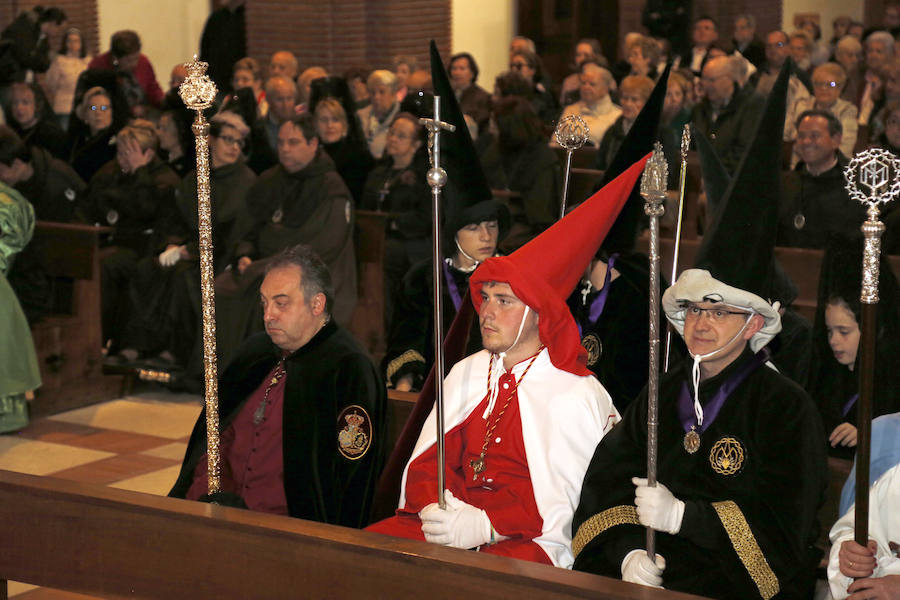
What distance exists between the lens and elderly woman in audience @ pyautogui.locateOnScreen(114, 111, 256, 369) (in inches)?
322

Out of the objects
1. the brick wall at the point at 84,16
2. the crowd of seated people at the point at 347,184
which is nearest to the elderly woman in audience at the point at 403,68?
the crowd of seated people at the point at 347,184

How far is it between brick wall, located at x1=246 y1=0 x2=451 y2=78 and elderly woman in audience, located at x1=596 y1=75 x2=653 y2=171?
525cm

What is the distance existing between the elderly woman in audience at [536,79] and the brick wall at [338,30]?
171cm

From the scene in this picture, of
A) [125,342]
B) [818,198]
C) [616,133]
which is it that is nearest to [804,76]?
[616,133]

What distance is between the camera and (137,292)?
8375mm

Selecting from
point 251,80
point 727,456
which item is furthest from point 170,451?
point 251,80

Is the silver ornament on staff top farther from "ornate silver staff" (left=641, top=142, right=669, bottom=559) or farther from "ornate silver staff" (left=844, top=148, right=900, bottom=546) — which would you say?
"ornate silver staff" (left=641, top=142, right=669, bottom=559)

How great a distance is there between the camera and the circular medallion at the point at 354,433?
14.3ft

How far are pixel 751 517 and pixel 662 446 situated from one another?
1.16ft

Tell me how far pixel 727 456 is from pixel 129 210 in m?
5.81

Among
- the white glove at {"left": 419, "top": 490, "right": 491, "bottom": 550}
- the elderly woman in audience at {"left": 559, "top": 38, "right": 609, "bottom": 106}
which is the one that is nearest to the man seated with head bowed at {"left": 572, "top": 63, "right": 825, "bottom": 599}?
the white glove at {"left": 419, "top": 490, "right": 491, "bottom": 550}

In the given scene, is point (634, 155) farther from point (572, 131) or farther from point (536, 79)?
point (536, 79)

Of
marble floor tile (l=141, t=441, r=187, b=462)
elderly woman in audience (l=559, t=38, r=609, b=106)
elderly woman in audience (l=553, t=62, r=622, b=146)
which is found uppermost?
elderly woman in audience (l=559, t=38, r=609, b=106)

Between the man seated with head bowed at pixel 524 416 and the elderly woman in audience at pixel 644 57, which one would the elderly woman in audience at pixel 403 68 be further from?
the man seated with head bowed at pixel 524 416
